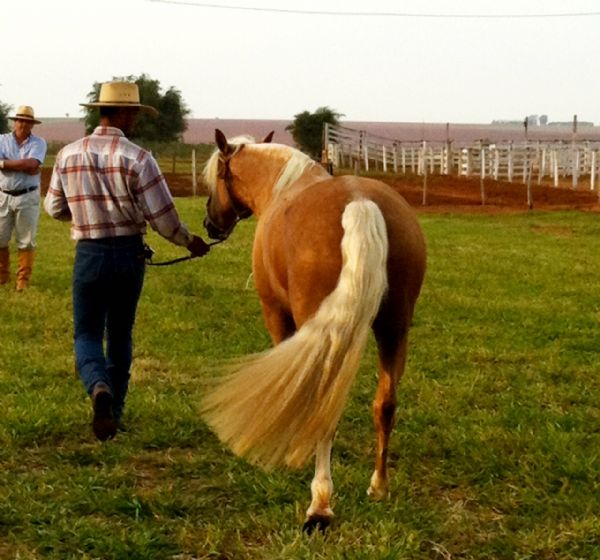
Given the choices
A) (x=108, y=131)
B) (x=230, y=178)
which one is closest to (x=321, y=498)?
(x=108, y=131)

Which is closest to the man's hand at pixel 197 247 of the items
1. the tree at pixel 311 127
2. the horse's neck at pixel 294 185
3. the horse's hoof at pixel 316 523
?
the horse's neck at pixel 294 185

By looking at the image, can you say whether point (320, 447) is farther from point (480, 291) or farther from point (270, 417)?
point (480, 291)

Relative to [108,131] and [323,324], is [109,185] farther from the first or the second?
[323,324]

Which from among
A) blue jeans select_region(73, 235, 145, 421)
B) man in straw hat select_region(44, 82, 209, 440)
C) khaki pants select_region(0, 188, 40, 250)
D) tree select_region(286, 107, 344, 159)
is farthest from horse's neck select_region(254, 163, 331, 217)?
tree select_region(286, 107, 344, 159)

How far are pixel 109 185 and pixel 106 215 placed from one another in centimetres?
16

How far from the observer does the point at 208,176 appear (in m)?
5.64

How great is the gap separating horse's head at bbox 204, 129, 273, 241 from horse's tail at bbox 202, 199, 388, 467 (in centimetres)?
196

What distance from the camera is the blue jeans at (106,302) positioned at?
4605 millimetres

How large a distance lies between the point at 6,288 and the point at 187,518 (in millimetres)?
6769

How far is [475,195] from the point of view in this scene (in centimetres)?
3053

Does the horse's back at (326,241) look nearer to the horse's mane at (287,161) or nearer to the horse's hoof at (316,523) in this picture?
the horse's mane at (287,161)

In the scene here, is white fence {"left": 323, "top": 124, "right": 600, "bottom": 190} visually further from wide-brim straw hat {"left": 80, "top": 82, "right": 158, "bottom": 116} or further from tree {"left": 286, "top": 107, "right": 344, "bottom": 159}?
wide-brim straw hat {"left": 80, "top": 82, "right": 158, "bottom": 116}

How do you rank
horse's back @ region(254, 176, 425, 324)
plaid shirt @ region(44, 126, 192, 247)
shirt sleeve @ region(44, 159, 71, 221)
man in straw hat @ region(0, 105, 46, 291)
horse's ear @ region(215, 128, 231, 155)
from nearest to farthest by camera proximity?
1. horse's back @ region(254, 176, 425, 324)
2. plaid shirt @ region(44, 126, 192, 247)
3. shirt sleeve @ region(44, 159, 71, 221)
4. horse's ear @ region(215, 128, 231, 155)
5. man in straw hat @ region(0, 105, 46, 291)

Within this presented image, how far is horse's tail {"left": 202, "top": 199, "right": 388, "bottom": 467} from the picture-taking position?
3.46m
